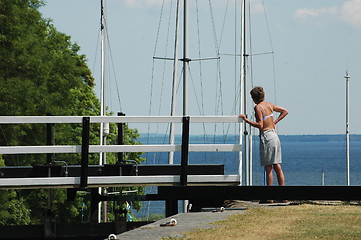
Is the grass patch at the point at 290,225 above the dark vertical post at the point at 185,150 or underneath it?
underneath

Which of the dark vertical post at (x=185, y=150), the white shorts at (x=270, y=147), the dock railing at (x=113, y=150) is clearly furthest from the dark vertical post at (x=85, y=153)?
the white shorts at (x=270, y=147)

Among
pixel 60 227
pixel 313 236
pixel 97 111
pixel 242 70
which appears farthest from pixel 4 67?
pixel 313 236

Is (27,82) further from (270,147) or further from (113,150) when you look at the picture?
(270,147)

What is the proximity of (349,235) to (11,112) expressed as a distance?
28.8 m

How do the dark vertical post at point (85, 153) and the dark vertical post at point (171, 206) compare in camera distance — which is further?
the dark vertical post at point (171, 206)

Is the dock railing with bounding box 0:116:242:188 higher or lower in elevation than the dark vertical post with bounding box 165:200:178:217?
higher

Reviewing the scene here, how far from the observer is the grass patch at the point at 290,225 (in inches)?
434

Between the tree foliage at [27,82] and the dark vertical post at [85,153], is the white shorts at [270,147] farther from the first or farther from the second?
the tree foliage at [27,82]

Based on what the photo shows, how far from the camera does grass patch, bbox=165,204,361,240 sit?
11.0 metres

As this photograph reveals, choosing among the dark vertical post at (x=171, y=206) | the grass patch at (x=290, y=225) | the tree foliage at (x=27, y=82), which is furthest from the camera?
the tree foliage at (x=27, y=82)

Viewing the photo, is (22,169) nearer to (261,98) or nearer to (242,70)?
(261,98)

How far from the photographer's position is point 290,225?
12.1 metres

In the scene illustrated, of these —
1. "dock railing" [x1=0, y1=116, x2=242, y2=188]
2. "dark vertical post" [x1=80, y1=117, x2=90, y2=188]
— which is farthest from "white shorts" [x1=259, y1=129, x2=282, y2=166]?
"dark vertical post" [x1=80, y1=117, x2=90, y2=188]

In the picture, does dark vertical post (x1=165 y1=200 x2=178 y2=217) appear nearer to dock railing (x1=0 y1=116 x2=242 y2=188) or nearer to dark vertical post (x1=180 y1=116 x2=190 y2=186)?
dock railing (x1=0 y1=116 x2=242 y2=188)
